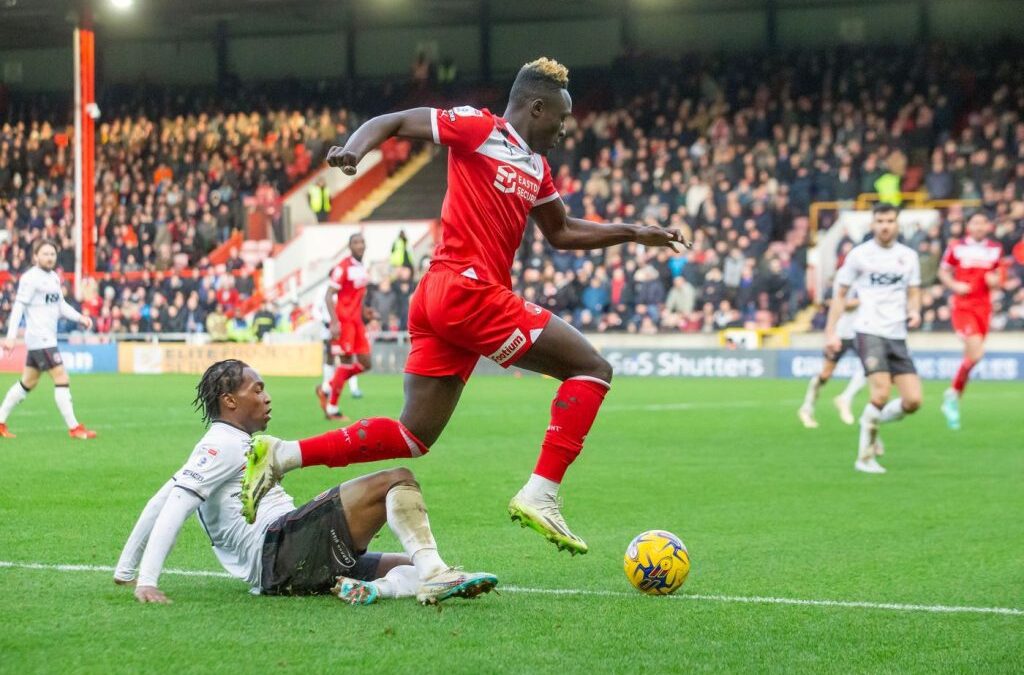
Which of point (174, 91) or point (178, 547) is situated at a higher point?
point (174, 91)

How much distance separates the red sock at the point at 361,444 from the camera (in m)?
5.99

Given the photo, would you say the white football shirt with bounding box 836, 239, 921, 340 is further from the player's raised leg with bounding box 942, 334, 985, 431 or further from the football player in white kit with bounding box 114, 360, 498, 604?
the football player in white kit with bounding box 114, 360, 498, 604

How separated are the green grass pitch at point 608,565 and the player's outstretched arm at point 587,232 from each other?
157cm

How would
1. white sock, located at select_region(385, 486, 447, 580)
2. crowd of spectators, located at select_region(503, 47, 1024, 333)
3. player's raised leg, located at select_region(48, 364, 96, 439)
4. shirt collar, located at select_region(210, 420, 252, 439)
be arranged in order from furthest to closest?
crowd of spectators, located at select_region(503, 47, 1024, 333) < player's raised leg, located at select_region(48, 364, 96, 439) < shirt collar, located at select_region(210, 420, 252, 439) < white sock, located at select_region(385, 486, 447, 580)

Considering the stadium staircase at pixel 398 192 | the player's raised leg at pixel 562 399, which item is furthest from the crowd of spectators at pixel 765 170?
the player's raised leg at pixel 562 399

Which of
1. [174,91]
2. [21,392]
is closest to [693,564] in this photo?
[21,392]

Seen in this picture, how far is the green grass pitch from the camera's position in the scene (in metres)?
5.06

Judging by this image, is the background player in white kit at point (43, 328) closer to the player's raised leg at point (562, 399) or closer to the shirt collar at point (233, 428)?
the shirt collar at point (233, 428)

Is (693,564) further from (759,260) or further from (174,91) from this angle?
(174,91)

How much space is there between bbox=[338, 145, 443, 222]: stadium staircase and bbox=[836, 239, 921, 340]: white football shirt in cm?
2709

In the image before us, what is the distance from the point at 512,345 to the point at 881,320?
670 centimetres

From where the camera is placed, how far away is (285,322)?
1363 inches

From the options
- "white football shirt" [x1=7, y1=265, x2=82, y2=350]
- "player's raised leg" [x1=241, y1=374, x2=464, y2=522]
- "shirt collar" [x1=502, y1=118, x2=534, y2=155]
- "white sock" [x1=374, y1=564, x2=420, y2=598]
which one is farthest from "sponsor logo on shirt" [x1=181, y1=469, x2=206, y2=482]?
"white football shirt" [x1=7, y1=265, x2=82, y2=350]

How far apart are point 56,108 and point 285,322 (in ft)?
55.4
